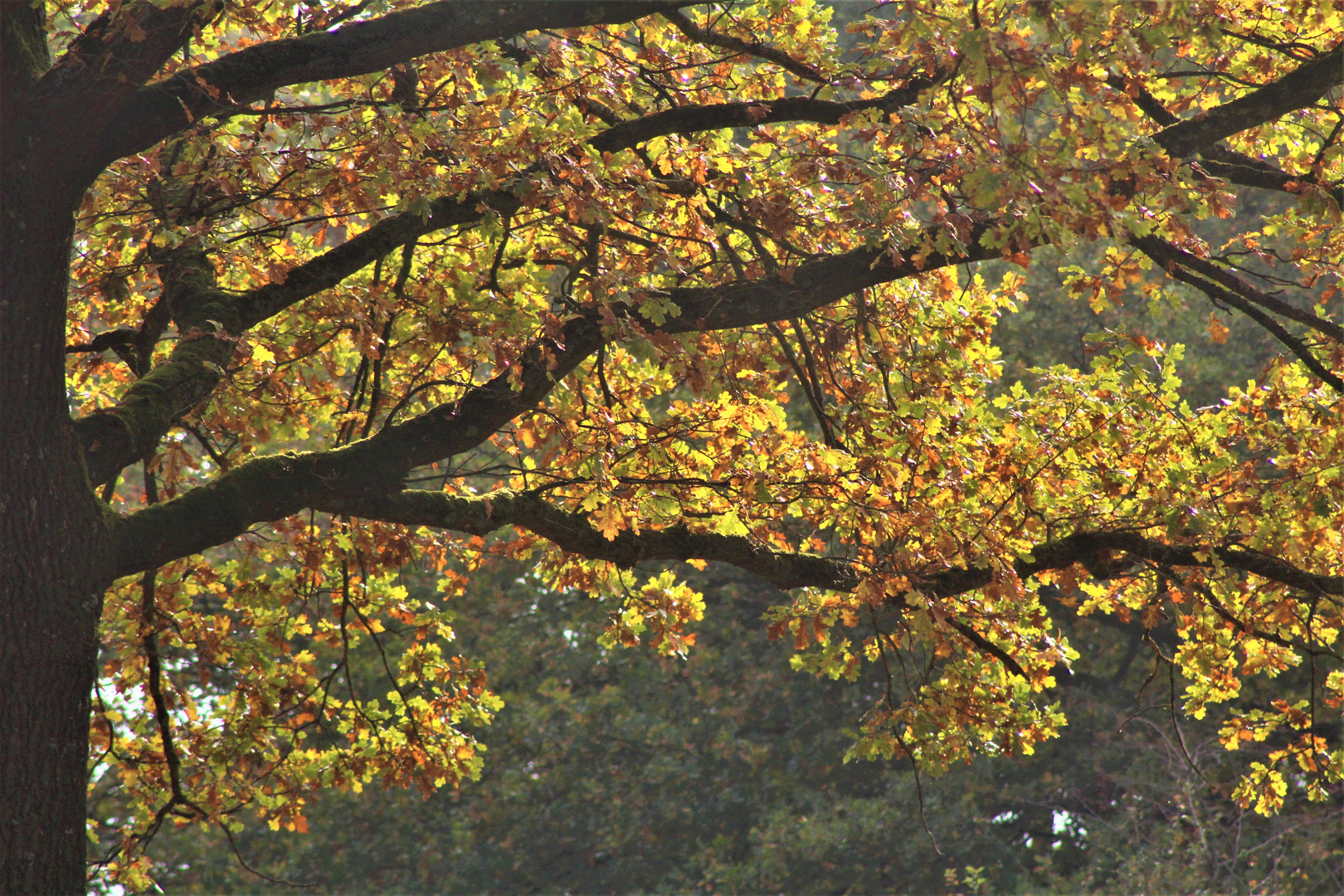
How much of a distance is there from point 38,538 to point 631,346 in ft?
7.43

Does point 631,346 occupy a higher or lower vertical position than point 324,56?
lower

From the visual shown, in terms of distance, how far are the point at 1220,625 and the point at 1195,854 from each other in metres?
7.97

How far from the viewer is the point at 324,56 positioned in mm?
4469

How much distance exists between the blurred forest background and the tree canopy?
7737mm

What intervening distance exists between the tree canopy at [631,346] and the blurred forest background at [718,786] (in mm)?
7737

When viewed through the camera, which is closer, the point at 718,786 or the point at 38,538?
the point at 38,538

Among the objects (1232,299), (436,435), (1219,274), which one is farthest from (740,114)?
(1232,299)

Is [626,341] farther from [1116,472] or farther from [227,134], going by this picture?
[1116,472]

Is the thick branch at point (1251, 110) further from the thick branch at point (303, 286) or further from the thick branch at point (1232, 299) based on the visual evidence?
the thick branch at point (303, 286)

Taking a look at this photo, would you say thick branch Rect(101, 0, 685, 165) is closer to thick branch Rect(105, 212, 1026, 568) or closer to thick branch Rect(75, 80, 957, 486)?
thick branch Rect(75, 80, 957, 486)

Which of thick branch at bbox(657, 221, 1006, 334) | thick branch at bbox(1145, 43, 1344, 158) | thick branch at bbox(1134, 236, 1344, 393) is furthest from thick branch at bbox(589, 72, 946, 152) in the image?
thick branch at bbox(1134, 236, 1344, 393)

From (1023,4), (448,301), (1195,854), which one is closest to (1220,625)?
(1023,4)

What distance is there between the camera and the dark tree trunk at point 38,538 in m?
4.05

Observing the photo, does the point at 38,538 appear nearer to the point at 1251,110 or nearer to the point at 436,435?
the point at 436,435
